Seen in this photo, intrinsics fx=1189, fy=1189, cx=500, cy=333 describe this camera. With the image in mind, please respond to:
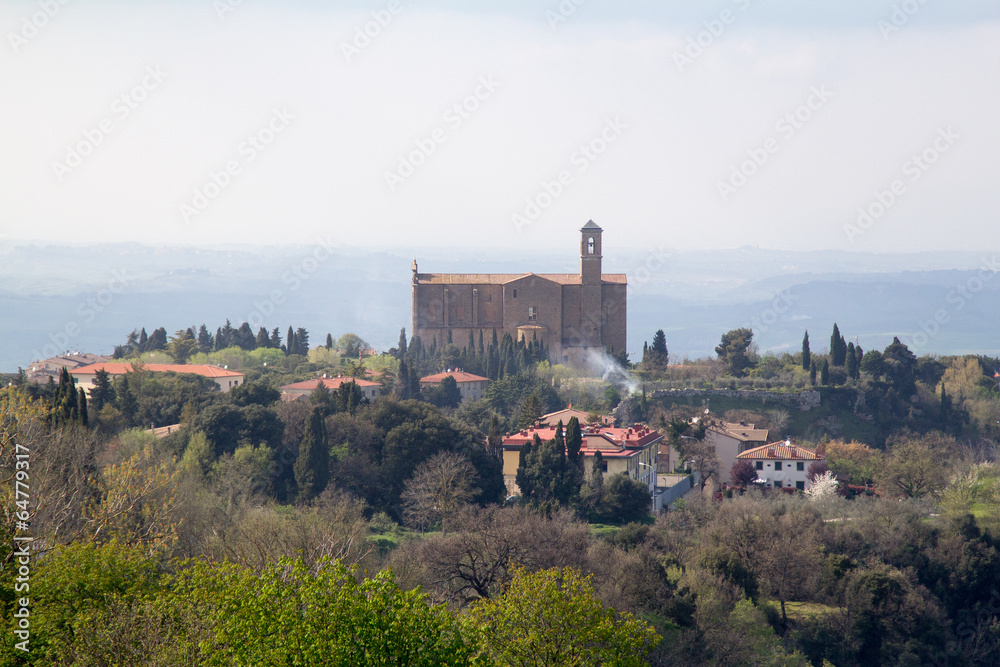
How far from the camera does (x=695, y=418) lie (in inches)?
1984

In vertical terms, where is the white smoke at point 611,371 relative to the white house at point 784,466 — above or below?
above

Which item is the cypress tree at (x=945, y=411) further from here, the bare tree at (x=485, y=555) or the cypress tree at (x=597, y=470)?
the bare tree at (x=485, y=555)

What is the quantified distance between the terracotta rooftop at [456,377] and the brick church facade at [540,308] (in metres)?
8.04

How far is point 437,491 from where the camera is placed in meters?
37.0

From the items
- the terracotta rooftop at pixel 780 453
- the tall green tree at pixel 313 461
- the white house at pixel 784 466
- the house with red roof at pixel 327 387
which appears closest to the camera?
the tall green tree at pixel 313 461

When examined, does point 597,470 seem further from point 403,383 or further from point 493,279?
point 493,279

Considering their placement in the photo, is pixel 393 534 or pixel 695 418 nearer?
pixel 393 534

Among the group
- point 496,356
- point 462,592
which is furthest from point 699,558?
point 496,356

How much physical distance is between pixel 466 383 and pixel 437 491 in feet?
71.2

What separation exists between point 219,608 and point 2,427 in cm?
1041

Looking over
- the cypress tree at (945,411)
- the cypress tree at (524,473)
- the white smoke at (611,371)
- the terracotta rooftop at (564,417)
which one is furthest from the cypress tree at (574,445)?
the cypress tree at (945,411)

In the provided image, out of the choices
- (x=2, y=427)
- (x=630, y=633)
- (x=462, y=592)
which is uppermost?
(x=2, y=427)

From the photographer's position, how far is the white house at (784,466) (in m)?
44.3

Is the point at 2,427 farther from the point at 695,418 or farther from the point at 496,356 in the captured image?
the point at 496,356
